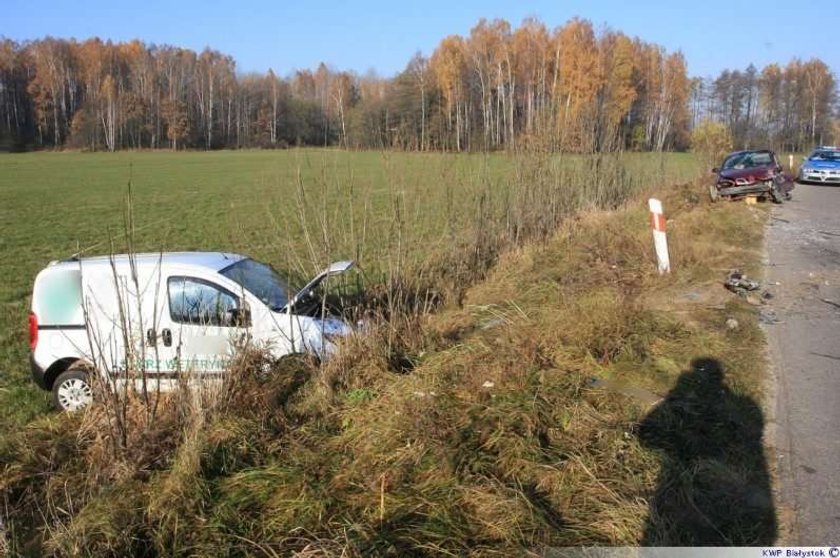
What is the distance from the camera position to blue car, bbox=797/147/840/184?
2884 centimetres

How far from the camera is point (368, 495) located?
3.65 meters

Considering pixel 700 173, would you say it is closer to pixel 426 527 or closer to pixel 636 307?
pixel 636 307

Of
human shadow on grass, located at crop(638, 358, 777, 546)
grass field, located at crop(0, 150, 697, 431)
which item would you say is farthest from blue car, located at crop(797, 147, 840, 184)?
human shadow on grass, located at crop(638, 358, 777, 546)

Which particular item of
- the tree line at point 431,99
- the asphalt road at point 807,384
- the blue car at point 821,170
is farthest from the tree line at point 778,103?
the asphalt road at point 807,384

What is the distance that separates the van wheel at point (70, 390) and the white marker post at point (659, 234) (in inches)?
281

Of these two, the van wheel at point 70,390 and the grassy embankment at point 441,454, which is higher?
the grassy embankment at point 441,454

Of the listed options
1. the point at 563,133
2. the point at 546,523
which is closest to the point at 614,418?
the point at 546,523

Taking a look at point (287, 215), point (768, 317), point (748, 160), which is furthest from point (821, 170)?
point (287, 215)

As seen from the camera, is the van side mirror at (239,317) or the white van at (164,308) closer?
the van side mirror at (239,317)

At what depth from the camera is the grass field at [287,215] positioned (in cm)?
721

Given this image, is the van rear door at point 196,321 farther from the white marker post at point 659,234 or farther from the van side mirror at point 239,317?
the white marker post at point 659,234

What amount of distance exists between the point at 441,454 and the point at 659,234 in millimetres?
6387

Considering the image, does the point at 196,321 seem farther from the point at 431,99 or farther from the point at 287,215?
the point at 431,99

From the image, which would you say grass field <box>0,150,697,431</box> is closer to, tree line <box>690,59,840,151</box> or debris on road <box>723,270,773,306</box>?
Result: debris on road <box>723,270,773,306</box>
